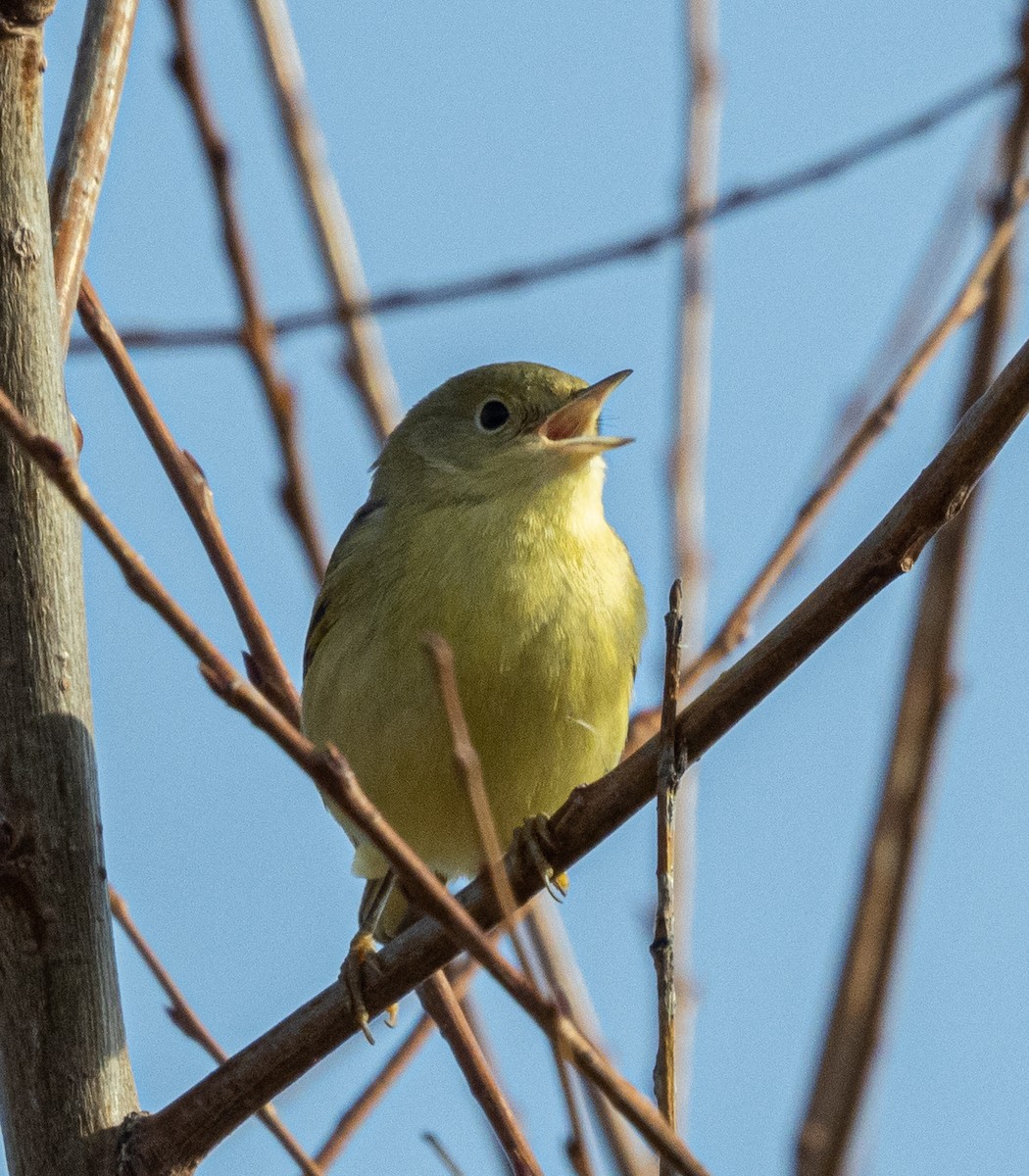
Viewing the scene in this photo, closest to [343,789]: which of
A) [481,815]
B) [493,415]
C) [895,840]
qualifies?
[481,815]

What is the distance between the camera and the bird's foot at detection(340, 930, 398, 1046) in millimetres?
2693

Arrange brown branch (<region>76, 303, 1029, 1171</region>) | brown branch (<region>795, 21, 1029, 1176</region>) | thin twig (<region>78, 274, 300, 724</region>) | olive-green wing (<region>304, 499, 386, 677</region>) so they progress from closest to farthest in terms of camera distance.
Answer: brown branch (<region>76, 303, 1029, 1171</region>)
brown branch (<region>795, 21, 1029, 1176</region>)
thin twig (<region>78, 274, 300, 724</region>)
olive-green wing (<region>304, 499, 386, 677</region>)

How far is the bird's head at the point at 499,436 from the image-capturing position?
4668mm

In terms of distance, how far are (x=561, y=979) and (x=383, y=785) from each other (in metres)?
0.70

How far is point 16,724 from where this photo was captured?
2.83 meters

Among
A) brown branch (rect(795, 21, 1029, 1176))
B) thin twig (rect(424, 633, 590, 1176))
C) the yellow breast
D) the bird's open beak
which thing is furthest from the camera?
the bird's open beak

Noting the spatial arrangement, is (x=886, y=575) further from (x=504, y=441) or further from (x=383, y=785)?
(x=504, y=441)

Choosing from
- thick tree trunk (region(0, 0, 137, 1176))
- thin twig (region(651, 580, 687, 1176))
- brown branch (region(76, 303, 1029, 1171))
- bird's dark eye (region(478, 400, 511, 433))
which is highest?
bird's dark eye (region(478, 400, 511, 433))

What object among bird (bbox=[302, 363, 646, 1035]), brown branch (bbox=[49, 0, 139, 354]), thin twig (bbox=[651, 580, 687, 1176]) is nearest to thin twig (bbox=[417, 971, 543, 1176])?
bird (bbox=[302, 363, 646, 1035])

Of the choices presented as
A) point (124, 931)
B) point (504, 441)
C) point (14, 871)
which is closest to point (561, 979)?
point (124, 931)

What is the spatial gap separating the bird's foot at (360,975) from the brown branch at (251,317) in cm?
92

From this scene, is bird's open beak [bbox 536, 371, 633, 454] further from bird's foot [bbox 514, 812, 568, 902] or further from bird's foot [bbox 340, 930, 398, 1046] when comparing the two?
bird's foot [bbox 514, 812, 568, 902]

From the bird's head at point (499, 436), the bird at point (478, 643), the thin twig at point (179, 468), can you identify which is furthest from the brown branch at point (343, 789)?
the bird's head at point (499, 436)

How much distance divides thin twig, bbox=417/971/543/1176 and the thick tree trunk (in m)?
0.64
